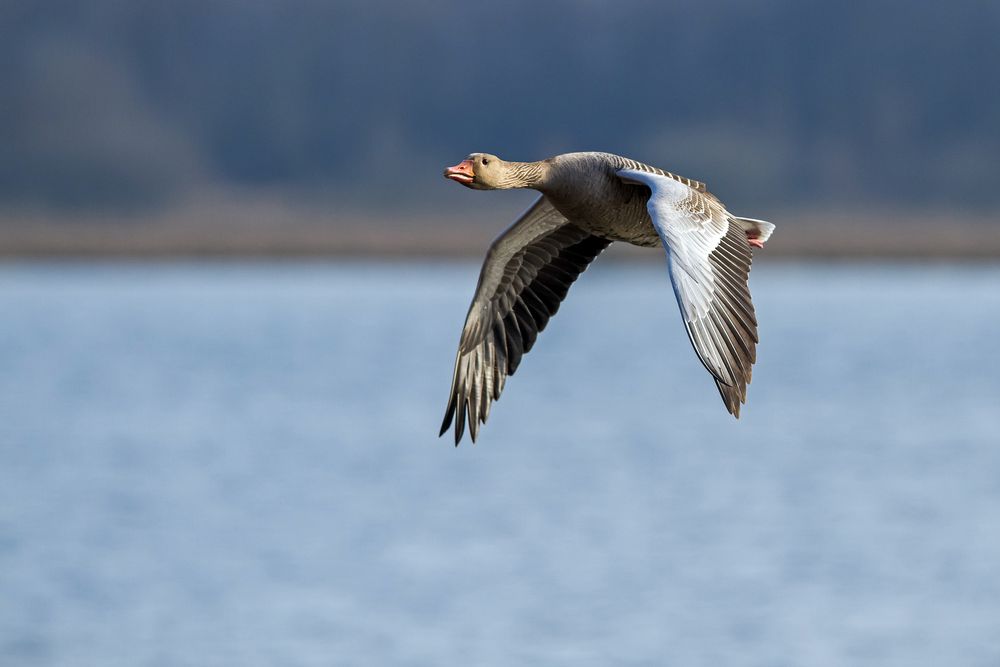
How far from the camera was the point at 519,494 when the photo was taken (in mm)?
36844

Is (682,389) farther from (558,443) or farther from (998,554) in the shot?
(998,554)

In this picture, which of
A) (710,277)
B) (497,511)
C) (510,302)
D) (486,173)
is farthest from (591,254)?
(497,511)

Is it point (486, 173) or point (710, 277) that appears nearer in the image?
point (710, 277)

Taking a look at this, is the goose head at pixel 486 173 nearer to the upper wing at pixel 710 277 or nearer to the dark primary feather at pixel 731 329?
the upper wing at pixel 710 277

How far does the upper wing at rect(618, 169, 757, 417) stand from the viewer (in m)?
9.59

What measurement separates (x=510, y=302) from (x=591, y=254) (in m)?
0.72

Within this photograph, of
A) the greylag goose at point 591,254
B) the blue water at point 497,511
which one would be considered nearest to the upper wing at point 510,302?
the greylag goose at point 591,254

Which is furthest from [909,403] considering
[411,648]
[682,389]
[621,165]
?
[621,165]

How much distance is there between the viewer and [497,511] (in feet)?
113

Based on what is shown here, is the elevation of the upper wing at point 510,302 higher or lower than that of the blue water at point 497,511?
lower

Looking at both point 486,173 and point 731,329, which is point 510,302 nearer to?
point 486,173

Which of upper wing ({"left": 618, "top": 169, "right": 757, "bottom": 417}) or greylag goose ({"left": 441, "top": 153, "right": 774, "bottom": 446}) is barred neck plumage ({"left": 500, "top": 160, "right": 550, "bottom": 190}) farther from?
upper wing ({"left": 618, "top": 169, "right": 757, "bottom": 417})

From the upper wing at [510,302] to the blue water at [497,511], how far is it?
34.4 feet

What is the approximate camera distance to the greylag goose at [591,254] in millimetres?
9766
